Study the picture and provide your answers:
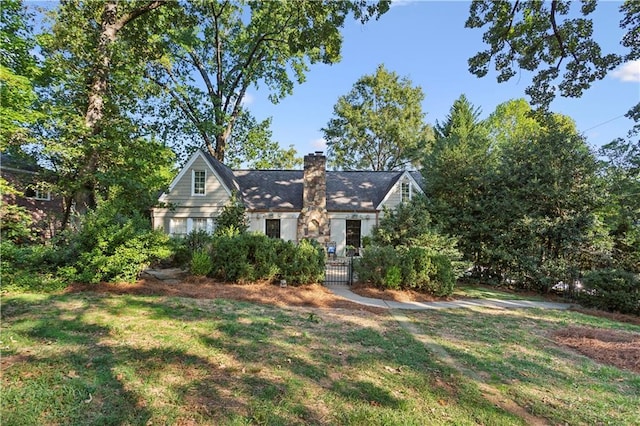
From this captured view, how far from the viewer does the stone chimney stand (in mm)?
18016

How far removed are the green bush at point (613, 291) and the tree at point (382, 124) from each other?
23.9 metres

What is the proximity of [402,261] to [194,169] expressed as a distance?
1373cm

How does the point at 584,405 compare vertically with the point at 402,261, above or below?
below

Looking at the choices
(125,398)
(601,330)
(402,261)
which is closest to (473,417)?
(125,398)

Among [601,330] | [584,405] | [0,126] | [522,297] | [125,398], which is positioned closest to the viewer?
[125,398]

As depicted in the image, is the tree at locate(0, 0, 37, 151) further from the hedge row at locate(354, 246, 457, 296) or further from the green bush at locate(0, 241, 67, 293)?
the hedge row at locate(354, 246, 457, 296)

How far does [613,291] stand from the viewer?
29.5 feet

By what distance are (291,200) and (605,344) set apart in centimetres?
1608

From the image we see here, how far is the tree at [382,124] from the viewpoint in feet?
106

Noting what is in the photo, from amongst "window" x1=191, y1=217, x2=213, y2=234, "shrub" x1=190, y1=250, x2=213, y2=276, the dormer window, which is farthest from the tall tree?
the dormer window

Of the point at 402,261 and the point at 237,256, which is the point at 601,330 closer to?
the point at 402,261

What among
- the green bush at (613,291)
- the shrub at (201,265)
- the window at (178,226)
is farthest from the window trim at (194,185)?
the green bush at (613,291)

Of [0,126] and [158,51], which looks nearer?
[0,126]

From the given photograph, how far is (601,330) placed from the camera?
6.57 m
